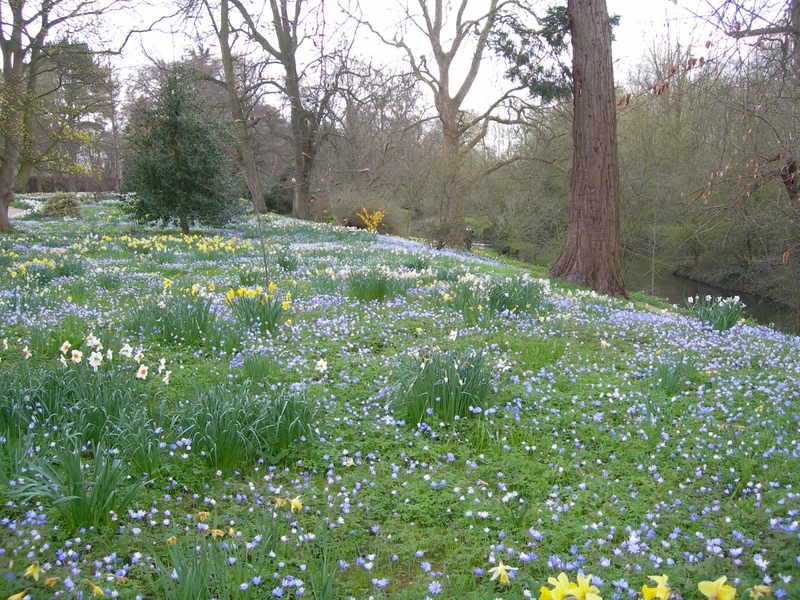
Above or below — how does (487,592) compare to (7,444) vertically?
below

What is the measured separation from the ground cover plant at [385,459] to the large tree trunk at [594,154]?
14.7 feet

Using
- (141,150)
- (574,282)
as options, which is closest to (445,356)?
(574,282)

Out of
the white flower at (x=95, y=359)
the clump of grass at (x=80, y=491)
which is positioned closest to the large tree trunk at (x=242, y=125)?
the white flower at (x=95, y=359)

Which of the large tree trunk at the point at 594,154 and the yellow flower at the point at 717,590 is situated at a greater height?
the large tree trunk at the point at 594,154

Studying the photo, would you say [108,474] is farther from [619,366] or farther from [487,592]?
[619,366]

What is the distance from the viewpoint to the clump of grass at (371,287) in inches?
268

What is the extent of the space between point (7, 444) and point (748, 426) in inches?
168

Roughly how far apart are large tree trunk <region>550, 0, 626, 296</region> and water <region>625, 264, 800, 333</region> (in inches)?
460

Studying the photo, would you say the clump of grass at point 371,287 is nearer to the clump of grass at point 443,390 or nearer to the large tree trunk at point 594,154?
the clump of grass at point 443,390

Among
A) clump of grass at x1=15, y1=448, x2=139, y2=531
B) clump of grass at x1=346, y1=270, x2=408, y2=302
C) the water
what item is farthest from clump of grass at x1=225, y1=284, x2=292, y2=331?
the water

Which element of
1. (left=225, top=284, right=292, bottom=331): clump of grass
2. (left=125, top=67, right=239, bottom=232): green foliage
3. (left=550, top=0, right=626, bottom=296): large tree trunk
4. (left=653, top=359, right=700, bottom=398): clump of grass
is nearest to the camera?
(left=653, top=359, right=700, bottom=398): clump of grass

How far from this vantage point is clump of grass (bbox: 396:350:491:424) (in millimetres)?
3715

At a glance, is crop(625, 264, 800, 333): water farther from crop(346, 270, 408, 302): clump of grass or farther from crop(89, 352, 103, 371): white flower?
crop(89, 352, 103, 371): white flower

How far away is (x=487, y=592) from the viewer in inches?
87.0
